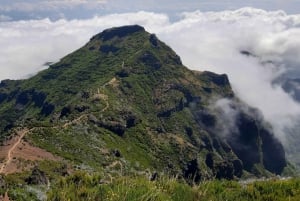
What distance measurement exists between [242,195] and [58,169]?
4616 inches

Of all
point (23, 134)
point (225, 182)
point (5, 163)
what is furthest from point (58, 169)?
point (225, 182)

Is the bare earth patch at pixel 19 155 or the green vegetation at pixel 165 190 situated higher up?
the green vegetation at pixel 165 190

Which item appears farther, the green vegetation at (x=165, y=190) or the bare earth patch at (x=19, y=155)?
the bare earth patch at (x=19, y=155)

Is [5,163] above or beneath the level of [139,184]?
beneath

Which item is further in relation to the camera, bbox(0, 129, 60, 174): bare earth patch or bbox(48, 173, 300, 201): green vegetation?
bbox(0, 129, 60, 174): bare earth patch

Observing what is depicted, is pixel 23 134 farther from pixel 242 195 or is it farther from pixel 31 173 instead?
pixel 242 195

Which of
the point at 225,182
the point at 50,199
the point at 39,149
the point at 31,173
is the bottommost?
the point at 39,149

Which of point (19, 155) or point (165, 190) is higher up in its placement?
point (165, 190)

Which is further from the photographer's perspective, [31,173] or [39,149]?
[39,149]

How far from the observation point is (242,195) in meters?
56.8

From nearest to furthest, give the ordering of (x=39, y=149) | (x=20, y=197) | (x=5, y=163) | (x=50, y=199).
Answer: (x=50, y=199) → (x=20, y=197) → (x=5, y=163) → (x=39, y=149)

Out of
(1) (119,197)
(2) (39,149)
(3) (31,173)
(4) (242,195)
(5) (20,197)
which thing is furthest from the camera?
(2) (39,149)

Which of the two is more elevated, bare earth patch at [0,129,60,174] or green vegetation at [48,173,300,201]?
green vegetation at [48,173,300,201]

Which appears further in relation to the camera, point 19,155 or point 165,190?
point 19,155
